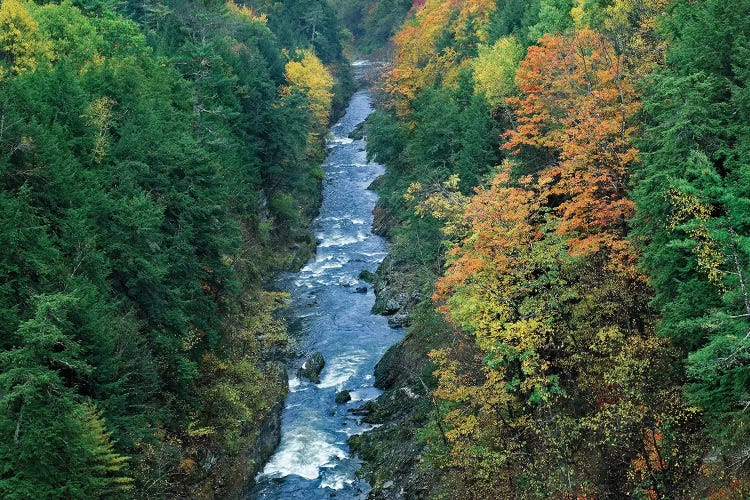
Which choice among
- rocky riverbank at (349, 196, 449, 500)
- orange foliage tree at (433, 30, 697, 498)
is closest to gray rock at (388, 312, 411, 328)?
rocky riverbank at (349, 196, 449, 500)

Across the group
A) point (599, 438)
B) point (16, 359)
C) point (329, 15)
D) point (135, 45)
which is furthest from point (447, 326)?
point (329, 15)

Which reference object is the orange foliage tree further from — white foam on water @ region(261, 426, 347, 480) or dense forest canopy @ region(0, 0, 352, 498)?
dense forest canopy @ region(0, 0, 352, 498)

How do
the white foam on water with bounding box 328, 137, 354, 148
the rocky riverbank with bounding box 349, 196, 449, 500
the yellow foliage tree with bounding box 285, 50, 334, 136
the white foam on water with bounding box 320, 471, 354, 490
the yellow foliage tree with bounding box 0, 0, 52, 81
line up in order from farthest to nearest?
the white foam on water with bounding box 328, 137, 354, 148 < the yellow foliage tree with bounding box 285, 50, 334, 136 < the yellow foliage tree with bounding box 0, 0, 52, 81 < the white foam on water with bounding box 320, 471, 354, 490 < the rocky riverbank with bounding box 349, 196, 449, 500

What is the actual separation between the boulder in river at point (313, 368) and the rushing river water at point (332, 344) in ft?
1.17

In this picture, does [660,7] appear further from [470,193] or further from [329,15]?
[329,15]

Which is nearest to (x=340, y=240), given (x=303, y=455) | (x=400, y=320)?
(x=400, y=320)

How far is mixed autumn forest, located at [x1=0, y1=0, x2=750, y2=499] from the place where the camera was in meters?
17.4

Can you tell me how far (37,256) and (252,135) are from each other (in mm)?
35035

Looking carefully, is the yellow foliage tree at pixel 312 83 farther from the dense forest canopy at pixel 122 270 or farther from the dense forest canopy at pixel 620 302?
the dense forest canopy at pixel 620 302

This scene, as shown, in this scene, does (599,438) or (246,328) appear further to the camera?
(246,328)

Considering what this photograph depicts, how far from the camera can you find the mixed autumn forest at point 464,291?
17422 mm

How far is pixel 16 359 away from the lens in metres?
17.0

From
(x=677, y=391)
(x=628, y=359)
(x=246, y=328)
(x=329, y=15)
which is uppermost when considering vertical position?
(x=329, y=15)

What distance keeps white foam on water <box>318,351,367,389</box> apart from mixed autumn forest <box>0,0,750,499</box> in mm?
2615
